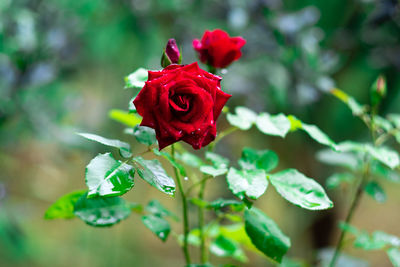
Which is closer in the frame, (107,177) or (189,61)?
(107,177)

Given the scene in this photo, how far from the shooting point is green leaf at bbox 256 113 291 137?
55 centimetres

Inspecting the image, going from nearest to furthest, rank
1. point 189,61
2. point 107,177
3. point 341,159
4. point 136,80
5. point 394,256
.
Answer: point 107,177
point 136,80
point 394,256
point 341,159
point 189,61

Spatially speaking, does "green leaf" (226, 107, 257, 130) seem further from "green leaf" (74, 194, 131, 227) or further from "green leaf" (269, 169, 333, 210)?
"green leaf" (74, 194, 131, 227)

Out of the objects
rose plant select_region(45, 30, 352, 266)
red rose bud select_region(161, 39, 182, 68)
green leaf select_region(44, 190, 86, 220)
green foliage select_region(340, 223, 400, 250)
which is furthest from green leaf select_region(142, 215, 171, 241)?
green foliage select_region(340, 223, 400, 250)

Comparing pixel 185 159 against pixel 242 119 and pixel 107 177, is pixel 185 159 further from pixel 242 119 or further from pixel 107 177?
pixel 107 177

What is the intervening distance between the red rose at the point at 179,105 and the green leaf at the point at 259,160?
0.13 meters

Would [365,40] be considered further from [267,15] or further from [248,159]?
[248,159]

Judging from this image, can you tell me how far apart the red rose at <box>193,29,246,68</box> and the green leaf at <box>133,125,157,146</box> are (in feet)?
0.53

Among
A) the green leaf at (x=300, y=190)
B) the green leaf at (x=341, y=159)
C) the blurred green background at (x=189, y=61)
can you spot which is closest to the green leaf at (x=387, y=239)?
the green leaf at (x=341, y=159)

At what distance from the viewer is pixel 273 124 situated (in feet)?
1.89

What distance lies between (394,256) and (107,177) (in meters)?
0.51

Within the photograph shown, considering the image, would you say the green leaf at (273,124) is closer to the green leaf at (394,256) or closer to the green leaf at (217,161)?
the green leaf at (217,161)

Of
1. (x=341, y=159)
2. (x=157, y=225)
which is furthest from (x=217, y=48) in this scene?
(x=341, y=159)

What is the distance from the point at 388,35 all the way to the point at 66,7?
1.22m
